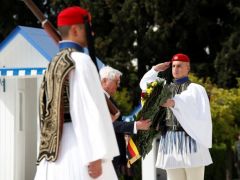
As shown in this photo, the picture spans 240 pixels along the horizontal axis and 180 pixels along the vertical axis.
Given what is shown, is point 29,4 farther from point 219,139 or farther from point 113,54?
point 113,54

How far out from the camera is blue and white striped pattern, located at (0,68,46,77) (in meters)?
9.03

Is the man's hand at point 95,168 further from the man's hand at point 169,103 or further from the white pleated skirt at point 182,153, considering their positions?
the white pleated skirt at point 182,153

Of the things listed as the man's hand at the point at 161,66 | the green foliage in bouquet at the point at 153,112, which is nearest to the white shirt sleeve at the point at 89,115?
the green foliage in bouquet at the point at 153,112

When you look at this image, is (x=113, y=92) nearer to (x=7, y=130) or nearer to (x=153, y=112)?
(x=153, y=112)

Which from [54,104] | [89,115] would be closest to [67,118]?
[54,104]

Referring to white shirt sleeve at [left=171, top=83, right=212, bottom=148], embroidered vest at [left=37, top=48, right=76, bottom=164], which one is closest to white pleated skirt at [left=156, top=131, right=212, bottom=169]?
white shirt sleeve at [left=171, top=83, right=212, bottom=148]

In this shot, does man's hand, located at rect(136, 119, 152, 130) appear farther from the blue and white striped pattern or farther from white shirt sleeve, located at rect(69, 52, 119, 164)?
the blue and white striped pattern

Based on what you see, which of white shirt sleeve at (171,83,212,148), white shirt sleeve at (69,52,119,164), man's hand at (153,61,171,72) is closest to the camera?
white shirt sleeve at (69,52,119,164)

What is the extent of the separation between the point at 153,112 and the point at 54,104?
8.33ft

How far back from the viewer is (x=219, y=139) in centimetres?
1477

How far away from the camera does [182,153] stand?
6035mm

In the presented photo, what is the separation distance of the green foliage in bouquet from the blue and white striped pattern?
10.5ft

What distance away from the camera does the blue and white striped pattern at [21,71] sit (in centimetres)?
903

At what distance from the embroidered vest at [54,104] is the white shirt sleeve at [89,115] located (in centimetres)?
7
